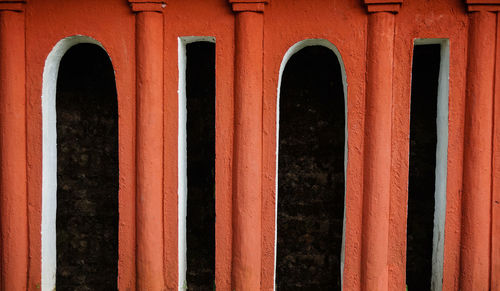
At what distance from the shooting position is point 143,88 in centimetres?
341

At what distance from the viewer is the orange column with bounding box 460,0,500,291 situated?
322cm

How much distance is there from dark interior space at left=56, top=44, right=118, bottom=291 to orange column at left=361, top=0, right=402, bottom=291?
2.70 metres

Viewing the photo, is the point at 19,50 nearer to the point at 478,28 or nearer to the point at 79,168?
the point at 79,168

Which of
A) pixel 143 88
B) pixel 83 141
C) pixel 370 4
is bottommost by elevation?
pixel 83 141

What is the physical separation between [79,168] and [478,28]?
4.30 m

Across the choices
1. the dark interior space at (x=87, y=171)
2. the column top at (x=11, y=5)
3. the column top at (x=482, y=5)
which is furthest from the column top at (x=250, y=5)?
the column top at (x=11, y=5)

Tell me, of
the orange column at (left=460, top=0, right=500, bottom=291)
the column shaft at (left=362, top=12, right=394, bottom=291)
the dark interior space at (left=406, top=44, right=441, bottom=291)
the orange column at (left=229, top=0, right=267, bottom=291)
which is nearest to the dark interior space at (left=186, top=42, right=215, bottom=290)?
the orange column at (left=229, top=0, right=267, bottom=291)

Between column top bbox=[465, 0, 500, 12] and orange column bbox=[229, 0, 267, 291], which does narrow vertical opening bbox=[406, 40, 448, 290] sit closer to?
column top bbox=[465, 0, 500, 12]

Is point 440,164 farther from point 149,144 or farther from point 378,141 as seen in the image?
point 149,144

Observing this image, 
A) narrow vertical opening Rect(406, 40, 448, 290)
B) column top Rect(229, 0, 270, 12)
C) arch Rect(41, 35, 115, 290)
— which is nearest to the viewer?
column top Rect(229, 0, 270, 12)

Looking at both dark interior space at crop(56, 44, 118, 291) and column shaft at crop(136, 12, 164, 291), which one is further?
dark interior space at crop(56, 44, 118, 291)

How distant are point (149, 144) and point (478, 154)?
3077 mm

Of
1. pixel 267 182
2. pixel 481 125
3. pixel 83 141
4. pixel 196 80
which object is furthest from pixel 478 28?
pixel 83 141

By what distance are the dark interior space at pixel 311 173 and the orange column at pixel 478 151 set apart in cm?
116
